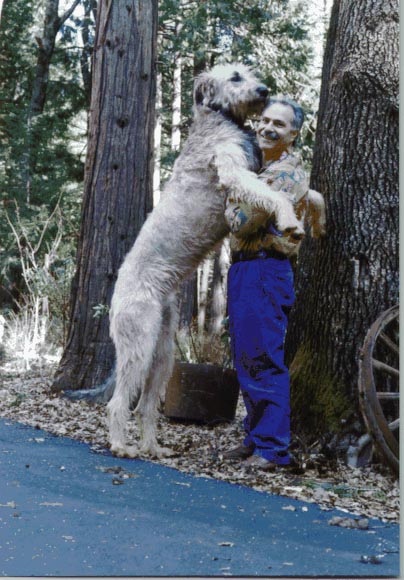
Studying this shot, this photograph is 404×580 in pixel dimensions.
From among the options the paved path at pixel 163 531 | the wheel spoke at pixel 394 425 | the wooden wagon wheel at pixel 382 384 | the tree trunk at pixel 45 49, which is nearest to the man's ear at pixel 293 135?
the wooden wagon wheel at pixel 382 384

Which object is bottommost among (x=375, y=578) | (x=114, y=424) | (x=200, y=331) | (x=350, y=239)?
(x=375, y=578)

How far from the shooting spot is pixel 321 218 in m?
4.22

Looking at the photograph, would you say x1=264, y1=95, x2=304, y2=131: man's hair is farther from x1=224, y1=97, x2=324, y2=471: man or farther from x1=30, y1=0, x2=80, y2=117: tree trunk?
x1=30, y1=0, x2=80, y2=117: tree trunk

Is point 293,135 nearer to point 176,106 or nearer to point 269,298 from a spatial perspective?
point 269,298

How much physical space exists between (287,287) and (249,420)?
2.48 ft

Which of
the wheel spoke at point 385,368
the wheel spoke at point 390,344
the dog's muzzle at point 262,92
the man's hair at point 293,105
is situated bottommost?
the wheel spoke at point 385,368

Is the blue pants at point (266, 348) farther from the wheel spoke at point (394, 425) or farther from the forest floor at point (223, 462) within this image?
the wheel spoke at point (394, 425)

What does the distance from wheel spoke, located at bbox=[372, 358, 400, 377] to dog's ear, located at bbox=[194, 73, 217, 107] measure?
5.44 ft

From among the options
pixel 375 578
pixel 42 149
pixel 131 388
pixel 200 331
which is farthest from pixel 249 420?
pixel 42 149

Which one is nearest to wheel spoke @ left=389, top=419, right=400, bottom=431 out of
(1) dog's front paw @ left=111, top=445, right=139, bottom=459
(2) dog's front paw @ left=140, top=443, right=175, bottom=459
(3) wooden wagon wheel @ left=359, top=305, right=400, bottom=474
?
(3) wooden wagon wheel @ left=359, top=305, right=400, bottom=474

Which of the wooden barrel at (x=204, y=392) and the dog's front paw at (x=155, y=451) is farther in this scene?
the wooden barrel at (x=204, y=392)

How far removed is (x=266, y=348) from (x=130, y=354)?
2.59ft

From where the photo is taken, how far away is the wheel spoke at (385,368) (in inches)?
151

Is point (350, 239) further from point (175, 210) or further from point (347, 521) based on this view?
point (347, 521)
